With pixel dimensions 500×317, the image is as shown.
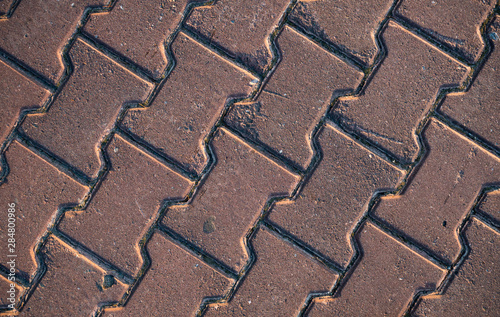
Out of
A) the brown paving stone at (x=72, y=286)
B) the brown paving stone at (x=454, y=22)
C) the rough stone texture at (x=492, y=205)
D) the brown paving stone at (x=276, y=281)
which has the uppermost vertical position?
the brown paving stone at (x=454, y=22)

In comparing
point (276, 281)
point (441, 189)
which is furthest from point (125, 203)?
point (441, 189)

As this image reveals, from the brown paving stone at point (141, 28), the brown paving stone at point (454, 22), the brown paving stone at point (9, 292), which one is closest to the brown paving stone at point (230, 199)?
the brown paving stone at point (141, 28)

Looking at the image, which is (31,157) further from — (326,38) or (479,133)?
(479,133)

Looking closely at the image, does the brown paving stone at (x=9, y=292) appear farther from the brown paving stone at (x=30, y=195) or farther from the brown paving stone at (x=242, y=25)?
the brown paving stone at (x=242, y=25)

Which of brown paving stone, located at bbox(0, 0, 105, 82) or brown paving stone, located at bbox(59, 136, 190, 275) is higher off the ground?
brown paving stone, located at bbox(0, 0, 105, 82)

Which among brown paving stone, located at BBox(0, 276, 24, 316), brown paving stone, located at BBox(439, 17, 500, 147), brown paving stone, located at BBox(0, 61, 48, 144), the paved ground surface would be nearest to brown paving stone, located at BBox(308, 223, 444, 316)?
the paved ground surface

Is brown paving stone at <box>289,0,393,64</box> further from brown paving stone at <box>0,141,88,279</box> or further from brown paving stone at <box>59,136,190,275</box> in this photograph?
brown paving stone at <box>0,141,88,279</box>

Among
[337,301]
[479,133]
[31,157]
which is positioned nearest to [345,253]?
[337,301]
